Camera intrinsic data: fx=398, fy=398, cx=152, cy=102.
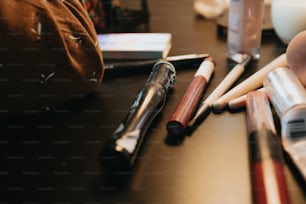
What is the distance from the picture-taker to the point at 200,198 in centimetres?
26

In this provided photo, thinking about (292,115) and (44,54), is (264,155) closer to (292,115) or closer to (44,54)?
(292,115)

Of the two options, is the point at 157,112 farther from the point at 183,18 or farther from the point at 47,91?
the point at 183,18

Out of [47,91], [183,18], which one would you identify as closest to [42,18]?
[47,91]

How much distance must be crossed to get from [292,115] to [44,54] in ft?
0.67

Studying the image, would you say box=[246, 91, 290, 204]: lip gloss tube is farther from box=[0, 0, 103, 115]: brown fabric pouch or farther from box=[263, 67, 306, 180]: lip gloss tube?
box=[0, 0, 103, 115]: brown fabric pouch

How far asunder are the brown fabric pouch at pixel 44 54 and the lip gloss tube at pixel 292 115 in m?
0.17

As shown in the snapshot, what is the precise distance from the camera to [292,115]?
0.29 metres

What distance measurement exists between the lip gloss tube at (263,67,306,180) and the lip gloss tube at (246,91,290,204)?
0.4 inches

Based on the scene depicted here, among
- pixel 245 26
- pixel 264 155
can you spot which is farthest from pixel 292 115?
pixel 245 26

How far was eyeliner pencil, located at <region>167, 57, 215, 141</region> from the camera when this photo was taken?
12.5 inches

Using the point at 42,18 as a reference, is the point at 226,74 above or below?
below

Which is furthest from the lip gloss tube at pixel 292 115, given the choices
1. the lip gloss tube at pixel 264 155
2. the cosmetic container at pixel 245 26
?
the cosmetic container at pixel 245 26

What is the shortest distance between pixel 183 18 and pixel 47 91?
1.11 feet

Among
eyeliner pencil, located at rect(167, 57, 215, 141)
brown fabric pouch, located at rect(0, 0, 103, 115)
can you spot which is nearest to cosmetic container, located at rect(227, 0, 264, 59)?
eyeliner pencil, located at rect(167, 57, 215, 141)
